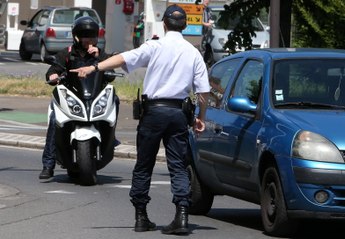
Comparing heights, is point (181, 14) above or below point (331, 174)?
above

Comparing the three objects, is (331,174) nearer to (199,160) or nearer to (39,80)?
(199,160)

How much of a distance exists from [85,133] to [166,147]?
3570 mm

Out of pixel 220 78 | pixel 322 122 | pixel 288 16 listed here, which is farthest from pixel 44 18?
pixel 322 122

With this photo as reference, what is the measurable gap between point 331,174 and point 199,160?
2.21 m

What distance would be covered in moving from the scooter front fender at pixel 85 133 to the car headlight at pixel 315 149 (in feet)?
13.8

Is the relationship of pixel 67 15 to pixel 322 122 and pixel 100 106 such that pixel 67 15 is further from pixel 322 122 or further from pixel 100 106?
pixel 322 122

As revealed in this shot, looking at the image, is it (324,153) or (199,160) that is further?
(199,160)

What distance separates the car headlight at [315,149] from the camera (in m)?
8.83

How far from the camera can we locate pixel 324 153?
29.0ft

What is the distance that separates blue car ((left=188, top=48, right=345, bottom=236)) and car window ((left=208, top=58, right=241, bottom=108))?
0.01 meters

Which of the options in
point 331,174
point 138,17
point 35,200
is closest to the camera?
point 331,174

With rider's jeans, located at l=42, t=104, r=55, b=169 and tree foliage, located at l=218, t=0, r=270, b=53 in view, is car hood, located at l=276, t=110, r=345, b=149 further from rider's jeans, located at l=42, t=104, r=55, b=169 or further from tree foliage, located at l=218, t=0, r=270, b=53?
tree foliage, located at l=218, t=0, r=270, b=53

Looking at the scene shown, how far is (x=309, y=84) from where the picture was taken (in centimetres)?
1004

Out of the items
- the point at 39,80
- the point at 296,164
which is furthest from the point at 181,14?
the point at 39,80
